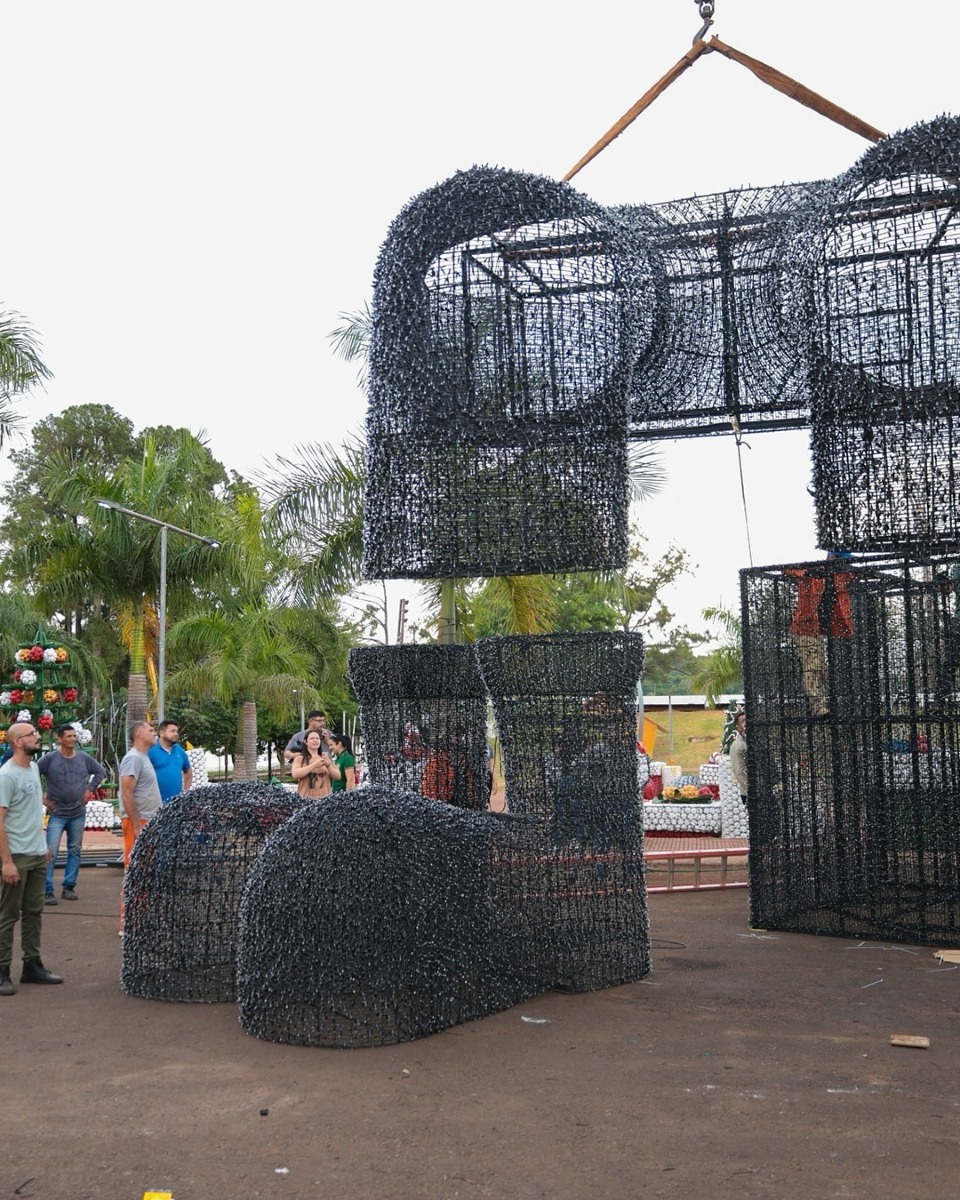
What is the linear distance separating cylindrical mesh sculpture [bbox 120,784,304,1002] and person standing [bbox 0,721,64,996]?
0.72m

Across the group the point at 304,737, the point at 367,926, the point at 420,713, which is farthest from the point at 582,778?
the point at 304,737

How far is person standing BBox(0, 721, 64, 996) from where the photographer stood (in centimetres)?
773

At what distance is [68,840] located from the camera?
12164 mm

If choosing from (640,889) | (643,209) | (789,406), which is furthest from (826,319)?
(640,889)

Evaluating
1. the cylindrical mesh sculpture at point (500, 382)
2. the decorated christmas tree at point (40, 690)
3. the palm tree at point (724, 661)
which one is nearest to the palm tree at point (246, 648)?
the decorated christmas tree at point (40, 690)

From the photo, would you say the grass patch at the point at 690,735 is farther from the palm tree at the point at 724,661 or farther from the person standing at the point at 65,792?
the person standing at the point at 65,792

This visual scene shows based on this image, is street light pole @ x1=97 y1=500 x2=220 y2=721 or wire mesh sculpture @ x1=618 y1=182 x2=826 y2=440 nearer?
wire mesh sculpture @ x1=618 y1=182 x2=826 y2=440

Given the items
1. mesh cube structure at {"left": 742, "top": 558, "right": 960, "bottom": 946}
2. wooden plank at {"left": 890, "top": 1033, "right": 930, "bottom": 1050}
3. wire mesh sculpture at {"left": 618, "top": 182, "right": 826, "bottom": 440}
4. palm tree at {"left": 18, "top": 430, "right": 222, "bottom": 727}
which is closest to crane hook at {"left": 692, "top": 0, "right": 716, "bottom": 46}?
wire mesh sculpture at {"left": 618, "top": 182, "right": 826, "bottom": 440}

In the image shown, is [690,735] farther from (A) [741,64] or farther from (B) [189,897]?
(B) [189,897]

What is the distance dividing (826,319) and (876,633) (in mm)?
2550

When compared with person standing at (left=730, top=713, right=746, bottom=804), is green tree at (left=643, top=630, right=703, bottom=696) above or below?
above

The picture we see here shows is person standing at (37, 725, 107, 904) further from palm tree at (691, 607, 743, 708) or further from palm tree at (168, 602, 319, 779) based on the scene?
palm tree at (691, 607, 743, 708)

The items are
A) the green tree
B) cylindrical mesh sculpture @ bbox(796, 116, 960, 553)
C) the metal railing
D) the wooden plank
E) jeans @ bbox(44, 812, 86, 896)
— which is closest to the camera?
the wooden plank

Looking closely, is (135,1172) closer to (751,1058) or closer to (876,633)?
(751,1058)
